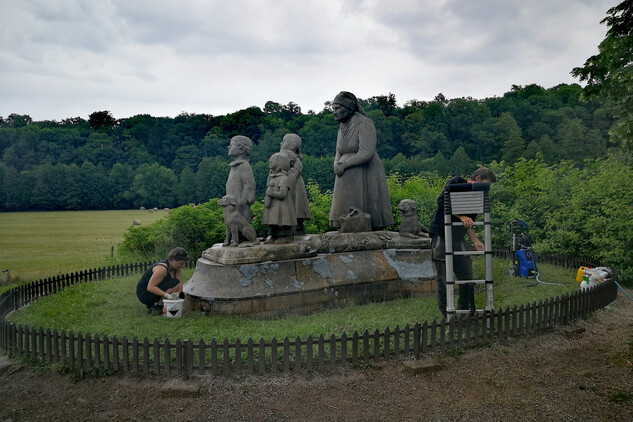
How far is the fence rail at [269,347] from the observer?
5379mm

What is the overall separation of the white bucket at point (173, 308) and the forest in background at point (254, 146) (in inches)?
1019

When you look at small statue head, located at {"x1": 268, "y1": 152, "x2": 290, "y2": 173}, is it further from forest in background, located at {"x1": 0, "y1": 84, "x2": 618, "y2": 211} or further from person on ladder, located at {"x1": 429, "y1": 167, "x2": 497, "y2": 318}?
forest in background, located at {"x1": 0, "y1": 84, "x2": 618, "y2": 211}

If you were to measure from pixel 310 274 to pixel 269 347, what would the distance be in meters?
2.35

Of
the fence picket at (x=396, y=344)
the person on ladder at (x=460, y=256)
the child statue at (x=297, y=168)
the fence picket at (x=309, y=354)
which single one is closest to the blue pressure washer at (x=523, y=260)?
the person on ladder at (x=460, y=256)

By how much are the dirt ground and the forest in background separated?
27.5 m

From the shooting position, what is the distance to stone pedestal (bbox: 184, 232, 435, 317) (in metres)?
7.63

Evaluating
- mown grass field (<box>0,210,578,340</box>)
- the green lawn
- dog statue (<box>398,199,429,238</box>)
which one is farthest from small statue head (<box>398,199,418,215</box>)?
the green lawn

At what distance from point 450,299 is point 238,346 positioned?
3316 mm

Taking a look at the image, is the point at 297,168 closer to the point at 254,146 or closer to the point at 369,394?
the point at 369,394

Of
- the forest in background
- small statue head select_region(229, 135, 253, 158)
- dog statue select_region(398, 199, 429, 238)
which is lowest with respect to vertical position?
dog statue select_region(398, 199, 429, 238)

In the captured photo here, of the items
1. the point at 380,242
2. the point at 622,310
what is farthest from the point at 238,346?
the point at 622,310

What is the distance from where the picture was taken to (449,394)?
5.04m

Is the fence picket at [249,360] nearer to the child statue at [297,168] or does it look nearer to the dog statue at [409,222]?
the child statue at [297,168]

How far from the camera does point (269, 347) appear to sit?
6.12 meters
